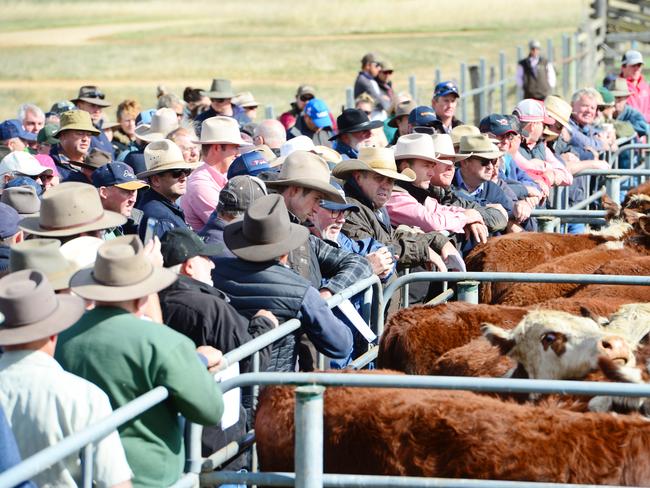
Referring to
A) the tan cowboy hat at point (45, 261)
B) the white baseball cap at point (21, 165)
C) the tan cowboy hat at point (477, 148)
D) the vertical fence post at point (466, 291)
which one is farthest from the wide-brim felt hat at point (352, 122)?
the tan cowboy hat at point (45, 261)

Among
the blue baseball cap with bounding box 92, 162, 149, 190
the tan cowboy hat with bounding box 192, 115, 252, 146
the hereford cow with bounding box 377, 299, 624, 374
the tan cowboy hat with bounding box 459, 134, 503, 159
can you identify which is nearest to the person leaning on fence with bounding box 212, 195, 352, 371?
the hereford cow with bounding box 377, 299, 624, 374

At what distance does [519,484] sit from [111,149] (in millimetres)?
8825

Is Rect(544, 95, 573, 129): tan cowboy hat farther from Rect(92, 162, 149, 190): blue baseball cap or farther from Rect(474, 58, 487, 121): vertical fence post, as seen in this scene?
Rect(474, 58, 487, 121): vertical fence post

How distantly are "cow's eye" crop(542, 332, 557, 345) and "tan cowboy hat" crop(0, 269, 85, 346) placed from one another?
7.55 ft

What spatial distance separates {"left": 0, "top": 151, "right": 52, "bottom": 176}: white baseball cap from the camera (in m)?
8.65

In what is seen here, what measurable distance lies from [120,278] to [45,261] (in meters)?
0.61

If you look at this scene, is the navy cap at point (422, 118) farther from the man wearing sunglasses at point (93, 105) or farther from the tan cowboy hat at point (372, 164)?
the man wearing sunglasses at point (93, 105)

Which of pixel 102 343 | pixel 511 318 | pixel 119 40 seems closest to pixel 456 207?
pixel 511 318

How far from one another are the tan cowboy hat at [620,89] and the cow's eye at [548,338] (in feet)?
41.4

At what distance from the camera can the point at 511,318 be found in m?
6.55

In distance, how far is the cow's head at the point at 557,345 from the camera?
5.36 meters

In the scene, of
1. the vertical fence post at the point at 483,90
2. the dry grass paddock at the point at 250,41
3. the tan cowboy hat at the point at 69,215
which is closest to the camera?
the tan cowboy hat at the point at 69,215

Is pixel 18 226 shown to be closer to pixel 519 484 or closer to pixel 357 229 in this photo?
pixel 357 229

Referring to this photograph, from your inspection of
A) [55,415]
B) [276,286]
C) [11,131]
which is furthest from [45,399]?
[11,131]
